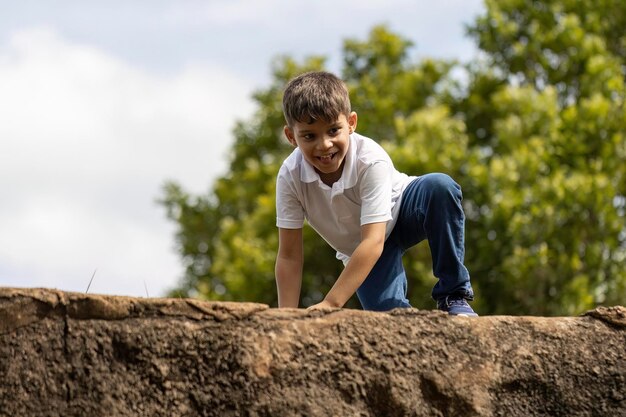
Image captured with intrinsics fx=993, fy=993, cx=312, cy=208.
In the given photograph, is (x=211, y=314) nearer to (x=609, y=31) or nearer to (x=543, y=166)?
(x=543, y=166)

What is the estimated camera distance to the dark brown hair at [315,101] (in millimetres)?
4230

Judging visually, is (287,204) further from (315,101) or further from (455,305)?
(455,305)

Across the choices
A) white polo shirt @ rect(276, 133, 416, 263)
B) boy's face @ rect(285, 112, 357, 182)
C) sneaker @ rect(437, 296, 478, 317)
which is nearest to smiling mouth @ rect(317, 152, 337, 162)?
boy's face @ rect(285, 112, 357, 182)

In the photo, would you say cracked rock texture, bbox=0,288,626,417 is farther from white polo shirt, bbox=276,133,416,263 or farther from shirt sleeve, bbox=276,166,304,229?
shirt sleeve, bbox=276,166,304,229

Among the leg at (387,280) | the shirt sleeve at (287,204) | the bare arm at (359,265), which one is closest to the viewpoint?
the bare arm at (359,265)

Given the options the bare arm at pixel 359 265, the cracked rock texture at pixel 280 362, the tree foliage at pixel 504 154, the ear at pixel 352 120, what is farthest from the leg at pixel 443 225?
the tree foliage at pixel 504 154

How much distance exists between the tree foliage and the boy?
9341 mm

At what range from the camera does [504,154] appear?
1582cm

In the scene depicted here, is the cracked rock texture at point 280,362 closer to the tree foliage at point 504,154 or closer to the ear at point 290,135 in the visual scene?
the ear at point 290,135

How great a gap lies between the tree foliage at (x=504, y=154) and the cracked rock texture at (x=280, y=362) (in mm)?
10390

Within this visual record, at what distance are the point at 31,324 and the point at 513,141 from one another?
43.2 ft

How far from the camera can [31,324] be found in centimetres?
307

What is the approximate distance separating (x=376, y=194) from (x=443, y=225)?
34 cm

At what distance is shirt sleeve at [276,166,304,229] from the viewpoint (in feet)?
14.9
